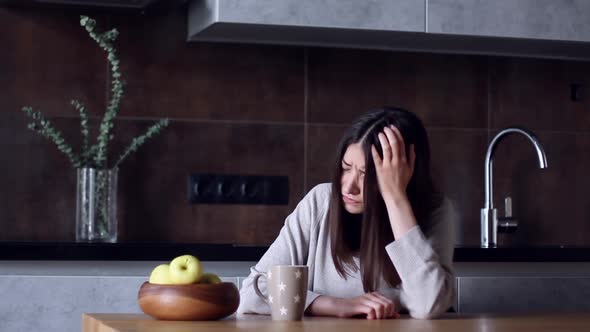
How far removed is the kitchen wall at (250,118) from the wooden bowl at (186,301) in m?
1.47

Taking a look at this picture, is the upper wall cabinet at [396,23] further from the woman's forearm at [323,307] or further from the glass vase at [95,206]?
the woman's forearm at [323,307]

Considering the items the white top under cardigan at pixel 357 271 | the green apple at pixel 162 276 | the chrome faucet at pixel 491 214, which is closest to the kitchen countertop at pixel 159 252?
the white top under cardigan at pixel 357 271

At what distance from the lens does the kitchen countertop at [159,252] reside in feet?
8.16

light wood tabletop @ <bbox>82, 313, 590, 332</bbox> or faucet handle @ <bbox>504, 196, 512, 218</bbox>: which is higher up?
faucet handle @ <bbox>504, 196, 512, 218</bbox>

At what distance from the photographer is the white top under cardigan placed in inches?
82.0

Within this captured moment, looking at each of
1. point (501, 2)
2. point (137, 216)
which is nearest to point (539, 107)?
point (501, 2)

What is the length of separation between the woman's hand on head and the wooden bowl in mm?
609

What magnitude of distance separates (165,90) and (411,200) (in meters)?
1.18

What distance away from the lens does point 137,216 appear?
10.6 ft

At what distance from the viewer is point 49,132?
3.01 m

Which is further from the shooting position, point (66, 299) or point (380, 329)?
point (66, 299)

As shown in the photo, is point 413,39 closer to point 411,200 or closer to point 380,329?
point 411,200

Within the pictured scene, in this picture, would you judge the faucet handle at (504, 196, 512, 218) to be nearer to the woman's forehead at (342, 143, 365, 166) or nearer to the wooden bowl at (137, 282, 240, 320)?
the woman's forehead at (342, 143, 365, 166)

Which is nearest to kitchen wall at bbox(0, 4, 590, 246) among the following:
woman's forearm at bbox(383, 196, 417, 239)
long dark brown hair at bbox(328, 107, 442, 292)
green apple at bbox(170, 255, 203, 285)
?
long dark brown hair at bbox(328, 107, 442, 292)
